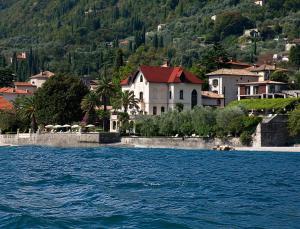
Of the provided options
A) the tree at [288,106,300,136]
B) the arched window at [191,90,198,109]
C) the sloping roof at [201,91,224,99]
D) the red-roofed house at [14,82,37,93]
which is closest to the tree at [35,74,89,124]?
the arched window at [191,90,198,109]

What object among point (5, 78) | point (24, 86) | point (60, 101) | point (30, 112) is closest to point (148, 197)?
point (60, 101)

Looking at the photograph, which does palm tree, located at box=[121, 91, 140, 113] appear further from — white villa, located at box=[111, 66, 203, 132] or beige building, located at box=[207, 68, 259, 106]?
beige building, located at box=[207, 68, 259, 106]

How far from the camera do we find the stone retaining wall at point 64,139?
99562mm

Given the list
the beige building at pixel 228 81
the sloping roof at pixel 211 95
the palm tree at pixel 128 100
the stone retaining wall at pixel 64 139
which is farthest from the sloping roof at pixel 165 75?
the stone retaining wall at pixel 64 139

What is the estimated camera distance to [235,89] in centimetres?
12338

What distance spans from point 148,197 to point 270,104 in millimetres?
67395

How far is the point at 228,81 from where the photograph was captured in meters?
123

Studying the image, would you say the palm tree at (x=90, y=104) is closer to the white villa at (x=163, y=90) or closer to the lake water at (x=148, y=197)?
the white villa at (x=163, y=90)

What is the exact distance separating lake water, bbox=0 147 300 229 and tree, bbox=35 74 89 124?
188 feet

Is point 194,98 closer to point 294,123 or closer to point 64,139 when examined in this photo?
point 64,139

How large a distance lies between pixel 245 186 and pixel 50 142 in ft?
222

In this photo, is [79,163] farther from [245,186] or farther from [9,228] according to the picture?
[9,228]

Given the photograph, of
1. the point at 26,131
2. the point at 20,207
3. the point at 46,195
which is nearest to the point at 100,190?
the point at 46,195

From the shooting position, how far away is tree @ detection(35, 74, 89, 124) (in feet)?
371
